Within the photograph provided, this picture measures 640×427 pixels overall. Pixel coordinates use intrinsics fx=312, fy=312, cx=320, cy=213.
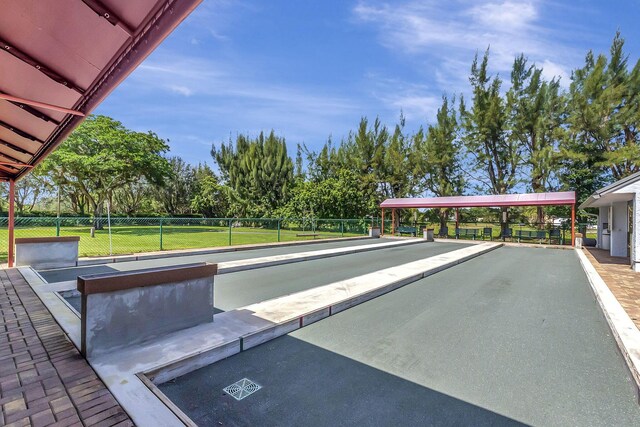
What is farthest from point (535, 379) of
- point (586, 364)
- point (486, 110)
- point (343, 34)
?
point (486, 110)

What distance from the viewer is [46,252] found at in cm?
845

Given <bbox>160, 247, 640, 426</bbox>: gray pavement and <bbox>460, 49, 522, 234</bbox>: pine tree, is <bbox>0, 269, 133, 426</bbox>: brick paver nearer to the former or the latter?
<bbox>160, 247, 640, 426</bbox>: gray pavement

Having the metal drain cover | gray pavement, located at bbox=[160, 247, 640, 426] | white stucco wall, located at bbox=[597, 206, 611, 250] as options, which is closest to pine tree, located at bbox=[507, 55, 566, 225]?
white stucco wall, located at bbox=[597, 206, 611, 250]

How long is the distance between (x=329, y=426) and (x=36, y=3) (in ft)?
13.9

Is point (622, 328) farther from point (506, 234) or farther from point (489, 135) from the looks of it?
point (489, 135)

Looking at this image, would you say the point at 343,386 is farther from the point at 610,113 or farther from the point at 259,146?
the point at 259,146

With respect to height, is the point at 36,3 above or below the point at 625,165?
below

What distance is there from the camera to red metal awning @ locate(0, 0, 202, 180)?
8.62 ft

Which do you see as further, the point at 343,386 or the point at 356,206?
the point at 356,206

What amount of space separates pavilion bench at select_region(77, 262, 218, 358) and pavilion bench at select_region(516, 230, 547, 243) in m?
21.4

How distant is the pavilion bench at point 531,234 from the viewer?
19.5 m

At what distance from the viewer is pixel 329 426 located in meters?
2.40

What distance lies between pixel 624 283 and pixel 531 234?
51.8 ft

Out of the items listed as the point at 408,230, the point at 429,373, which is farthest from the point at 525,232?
the point at 429,373
